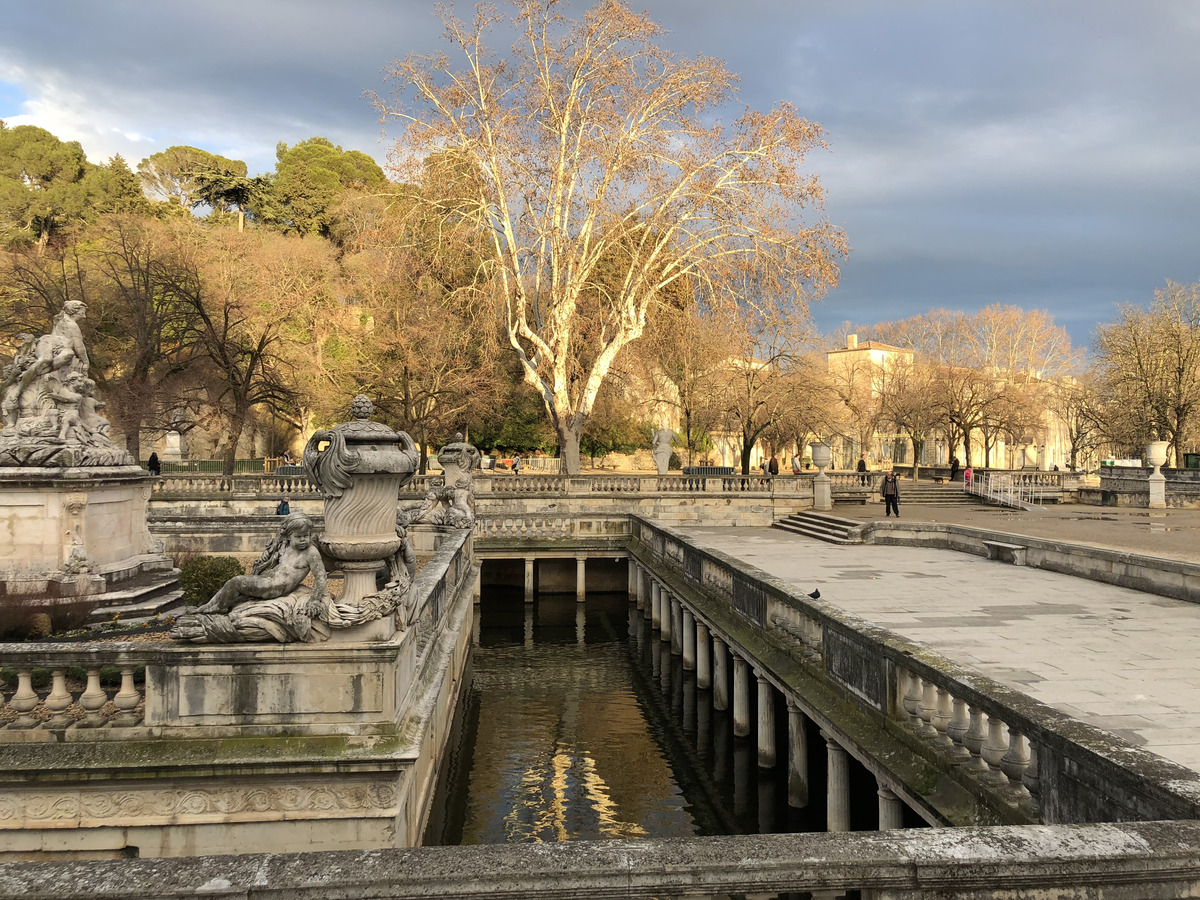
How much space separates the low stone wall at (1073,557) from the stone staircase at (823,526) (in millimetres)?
492

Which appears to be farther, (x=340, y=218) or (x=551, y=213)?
(x=340, y=218)

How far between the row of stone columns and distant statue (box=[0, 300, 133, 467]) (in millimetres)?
10494

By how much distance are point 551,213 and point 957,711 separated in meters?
28.2

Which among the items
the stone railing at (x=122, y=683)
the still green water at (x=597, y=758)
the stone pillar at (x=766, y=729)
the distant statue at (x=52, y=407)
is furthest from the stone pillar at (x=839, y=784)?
the distant statue at (x=52, y=407)

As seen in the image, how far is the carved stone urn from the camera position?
7398 mm

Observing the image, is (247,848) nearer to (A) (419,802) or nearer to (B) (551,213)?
(A) (419,802)

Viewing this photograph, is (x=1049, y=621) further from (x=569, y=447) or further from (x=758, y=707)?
(x=569, y=447)

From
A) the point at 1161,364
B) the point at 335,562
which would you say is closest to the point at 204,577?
the point at 335,562

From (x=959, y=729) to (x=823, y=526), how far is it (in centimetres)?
2218

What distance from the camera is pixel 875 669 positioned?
7.75m

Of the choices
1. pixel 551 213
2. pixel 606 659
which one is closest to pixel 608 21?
pixel 551 213

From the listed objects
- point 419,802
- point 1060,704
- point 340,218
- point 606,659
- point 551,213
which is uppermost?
point 340,218

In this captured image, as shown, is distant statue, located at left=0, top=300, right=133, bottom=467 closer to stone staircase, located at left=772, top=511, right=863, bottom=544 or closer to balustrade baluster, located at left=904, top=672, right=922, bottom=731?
balustrade baluster, located at left=904, top=672, right=922, bottom=731

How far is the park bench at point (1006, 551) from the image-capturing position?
18.4 meters
